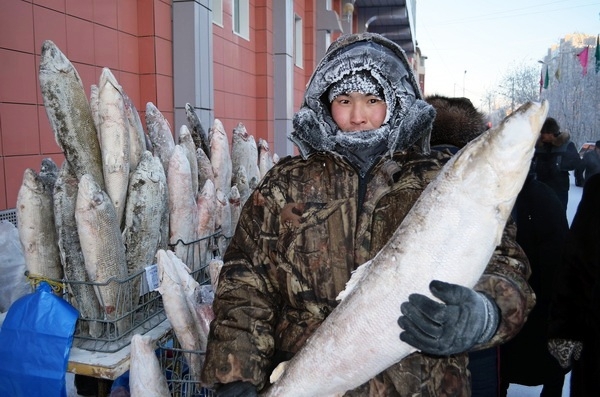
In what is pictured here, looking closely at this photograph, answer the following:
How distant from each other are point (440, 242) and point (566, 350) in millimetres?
1370

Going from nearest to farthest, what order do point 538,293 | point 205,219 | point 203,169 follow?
point 205,219, point 538,293, point 203,169

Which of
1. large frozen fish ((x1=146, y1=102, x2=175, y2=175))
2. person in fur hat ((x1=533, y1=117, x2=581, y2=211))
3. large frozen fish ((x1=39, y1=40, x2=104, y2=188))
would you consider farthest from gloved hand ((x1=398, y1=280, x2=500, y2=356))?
person in fur hat ((x1=533, y1=117, x2=581, y2=211))

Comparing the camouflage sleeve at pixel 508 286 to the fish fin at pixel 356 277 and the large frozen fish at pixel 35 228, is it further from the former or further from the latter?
the large frozen fish at pixel 35 228

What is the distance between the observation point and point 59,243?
210 centimetres

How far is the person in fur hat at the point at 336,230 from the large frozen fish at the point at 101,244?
635mm

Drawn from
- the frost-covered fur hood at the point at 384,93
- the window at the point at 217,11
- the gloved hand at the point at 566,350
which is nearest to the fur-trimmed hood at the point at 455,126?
the gloved hand at the point at 566,350

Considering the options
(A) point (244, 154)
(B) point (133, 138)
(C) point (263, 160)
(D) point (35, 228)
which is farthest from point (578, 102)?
(D) point (35, 228)

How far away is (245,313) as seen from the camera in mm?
1597

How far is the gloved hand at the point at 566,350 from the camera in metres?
2.25

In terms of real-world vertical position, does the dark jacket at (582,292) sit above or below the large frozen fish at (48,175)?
below

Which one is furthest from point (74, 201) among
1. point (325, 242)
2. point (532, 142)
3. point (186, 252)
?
point (532, 142)

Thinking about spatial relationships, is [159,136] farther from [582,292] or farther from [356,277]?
[582,292]

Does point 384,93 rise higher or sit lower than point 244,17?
lower

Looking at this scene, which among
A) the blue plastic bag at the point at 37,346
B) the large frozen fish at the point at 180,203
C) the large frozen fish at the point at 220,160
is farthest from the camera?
the large frozen fish at the point at 220,160
